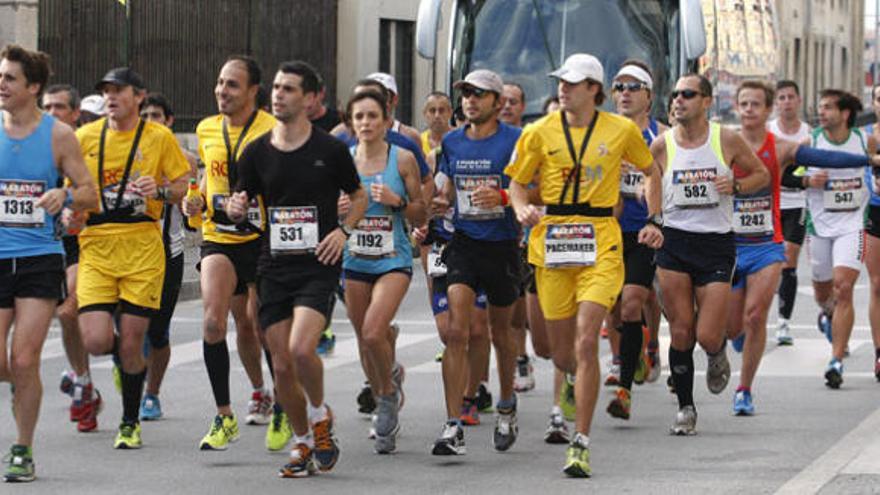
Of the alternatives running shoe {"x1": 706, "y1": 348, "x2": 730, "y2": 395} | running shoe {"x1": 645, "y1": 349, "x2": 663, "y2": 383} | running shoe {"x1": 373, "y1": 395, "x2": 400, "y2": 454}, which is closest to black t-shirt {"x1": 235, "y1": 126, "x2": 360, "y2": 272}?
A: running shoe {"x1": 373, "y1": 395, "x2": 400, "y2": 454}

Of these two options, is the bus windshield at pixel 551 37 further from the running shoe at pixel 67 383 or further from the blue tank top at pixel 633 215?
the running shoe at pixel 67 383

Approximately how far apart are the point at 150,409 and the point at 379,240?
1.86 m

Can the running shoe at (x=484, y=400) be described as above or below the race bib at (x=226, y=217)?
below

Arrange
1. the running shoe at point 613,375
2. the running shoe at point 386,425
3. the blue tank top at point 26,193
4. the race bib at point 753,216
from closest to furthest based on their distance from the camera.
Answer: the blue tank top at point 26,193
the running shoe at point 386,425
the race bib at point 753,216
the running shoe at point 613,375

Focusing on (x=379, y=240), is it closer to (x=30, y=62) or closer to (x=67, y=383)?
(x=30, y=62)

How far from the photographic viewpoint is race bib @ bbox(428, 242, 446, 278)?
11.9 meters

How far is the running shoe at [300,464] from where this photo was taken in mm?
9891

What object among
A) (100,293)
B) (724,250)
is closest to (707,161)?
(724,250)

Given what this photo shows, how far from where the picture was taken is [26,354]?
382 inches

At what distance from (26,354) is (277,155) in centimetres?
141

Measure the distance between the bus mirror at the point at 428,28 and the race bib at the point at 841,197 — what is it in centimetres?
603

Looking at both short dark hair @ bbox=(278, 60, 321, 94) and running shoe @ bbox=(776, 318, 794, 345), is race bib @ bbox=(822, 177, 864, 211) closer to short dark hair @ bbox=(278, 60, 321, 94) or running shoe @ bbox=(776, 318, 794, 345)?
running shoe @ bbox=(776, 318, 794, 345)

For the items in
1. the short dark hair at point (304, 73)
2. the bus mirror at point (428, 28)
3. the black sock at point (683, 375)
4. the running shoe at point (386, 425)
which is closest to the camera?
the short dark hair at point (304, 73)

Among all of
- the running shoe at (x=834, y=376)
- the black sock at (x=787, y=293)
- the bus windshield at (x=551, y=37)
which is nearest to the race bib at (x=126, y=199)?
the running shoe at (x=834, y=376)
